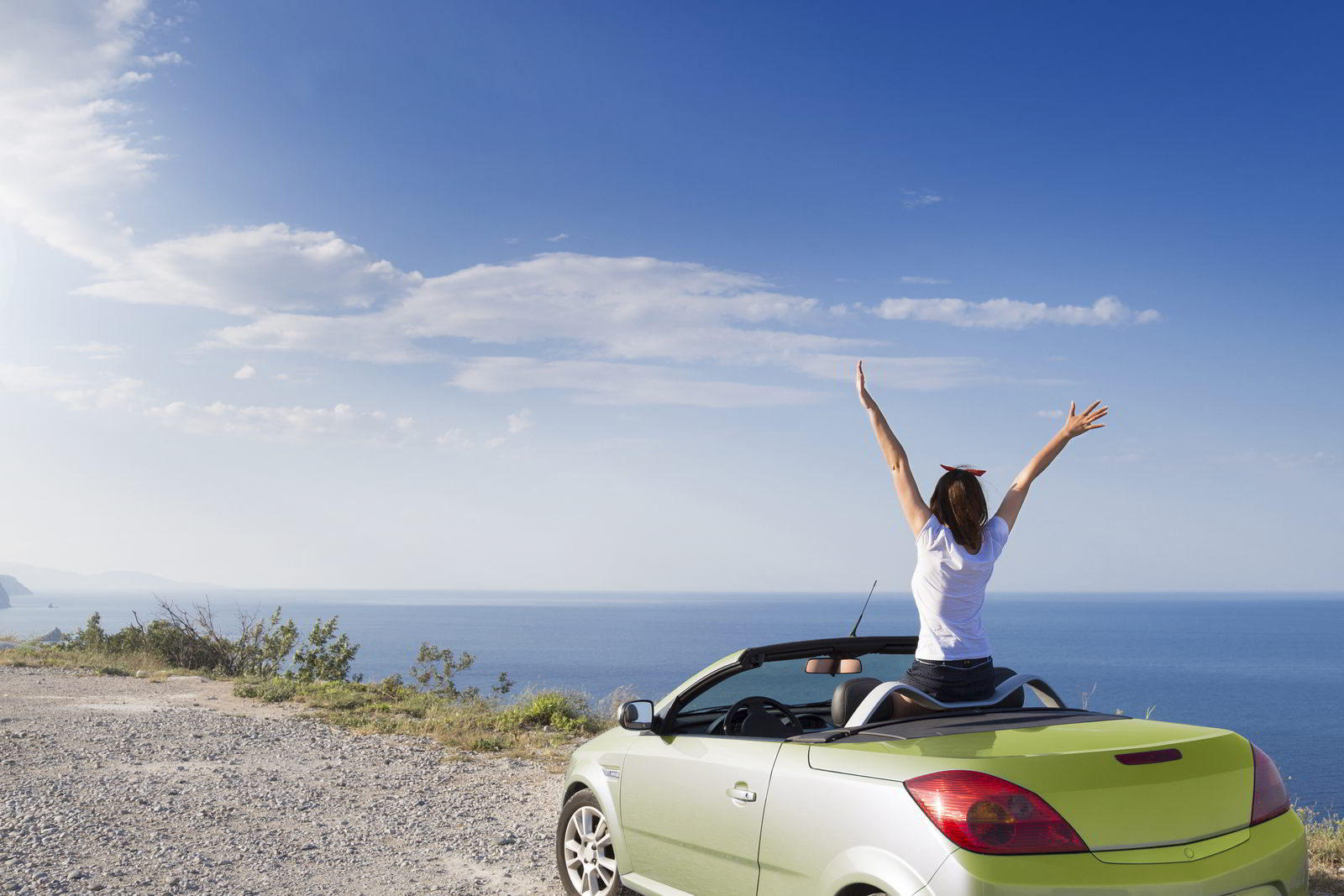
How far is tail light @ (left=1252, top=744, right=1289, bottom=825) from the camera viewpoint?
3420mm

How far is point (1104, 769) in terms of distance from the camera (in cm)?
314

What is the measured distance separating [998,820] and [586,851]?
2.85 m

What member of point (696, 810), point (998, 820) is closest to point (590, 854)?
point (696, 810)

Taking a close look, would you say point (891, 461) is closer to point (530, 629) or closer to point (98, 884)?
point (98, 884)

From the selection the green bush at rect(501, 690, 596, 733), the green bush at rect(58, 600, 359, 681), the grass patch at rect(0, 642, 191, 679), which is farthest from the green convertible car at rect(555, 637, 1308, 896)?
the green bush at rect(58, 600, 359, 681)

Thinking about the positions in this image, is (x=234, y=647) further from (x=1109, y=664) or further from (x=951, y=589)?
(x=1109, y=664)

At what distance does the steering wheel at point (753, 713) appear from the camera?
449 centimetres

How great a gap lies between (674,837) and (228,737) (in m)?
9.65

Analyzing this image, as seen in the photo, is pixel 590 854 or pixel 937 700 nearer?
pixel 937 700

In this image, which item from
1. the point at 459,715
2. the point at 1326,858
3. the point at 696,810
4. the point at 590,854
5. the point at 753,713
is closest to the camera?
the point at 696,810

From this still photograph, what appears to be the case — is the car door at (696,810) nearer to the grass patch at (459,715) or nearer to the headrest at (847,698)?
the headrest at (847,698)

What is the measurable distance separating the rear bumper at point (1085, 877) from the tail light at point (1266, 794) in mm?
240

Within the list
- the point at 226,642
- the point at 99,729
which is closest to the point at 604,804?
the point at 99,729

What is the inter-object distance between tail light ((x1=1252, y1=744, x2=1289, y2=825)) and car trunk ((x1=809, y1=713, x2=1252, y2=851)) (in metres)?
0.04
